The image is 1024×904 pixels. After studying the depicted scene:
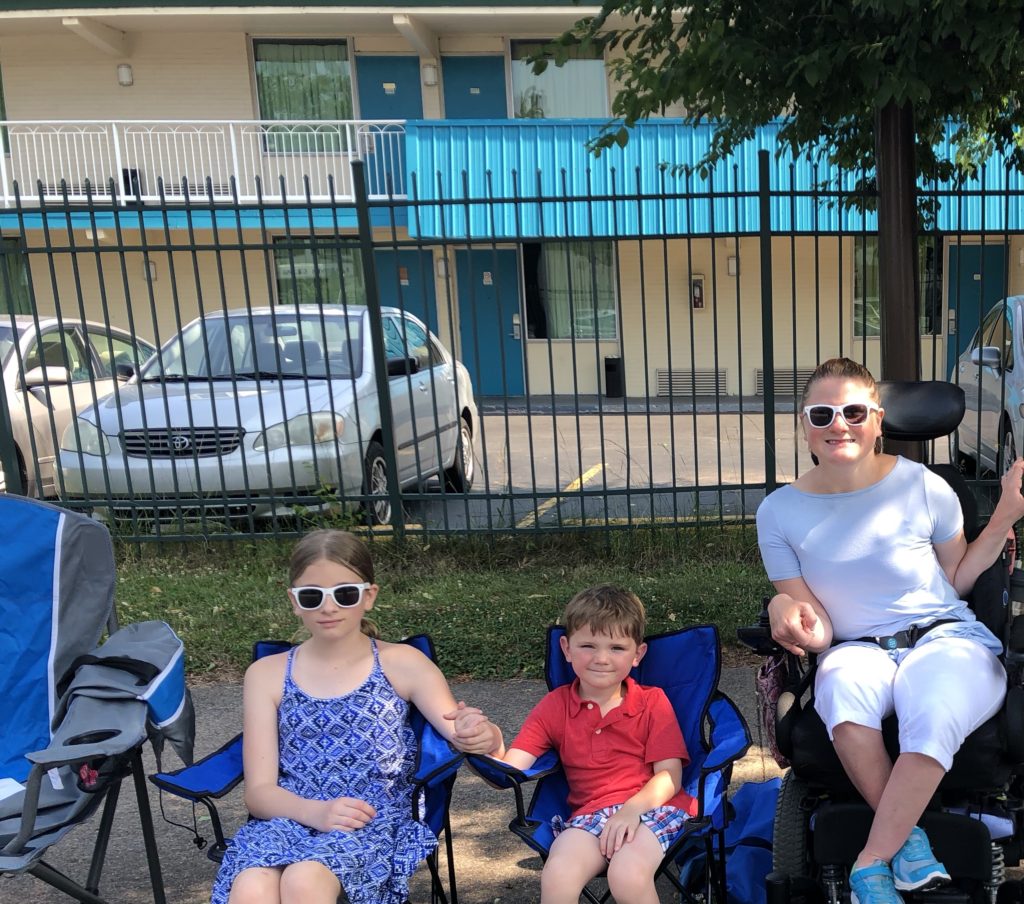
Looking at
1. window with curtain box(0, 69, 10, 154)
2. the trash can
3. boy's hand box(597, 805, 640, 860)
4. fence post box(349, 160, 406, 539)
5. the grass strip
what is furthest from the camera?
the trash can

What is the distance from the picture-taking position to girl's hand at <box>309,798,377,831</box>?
8.18 feet

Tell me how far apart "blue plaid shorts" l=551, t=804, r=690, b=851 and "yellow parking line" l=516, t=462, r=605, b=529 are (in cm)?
309

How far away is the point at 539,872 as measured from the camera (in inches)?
125

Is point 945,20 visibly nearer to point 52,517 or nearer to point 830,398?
point 830,398

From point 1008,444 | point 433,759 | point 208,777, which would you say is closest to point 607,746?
Answer: point 433,759

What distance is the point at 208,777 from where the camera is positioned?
2611mm

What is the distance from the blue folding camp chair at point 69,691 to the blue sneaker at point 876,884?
6.19 feet

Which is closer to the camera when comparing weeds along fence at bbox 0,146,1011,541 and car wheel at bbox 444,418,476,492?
weeds along fence at bbox 0,146,1011,541

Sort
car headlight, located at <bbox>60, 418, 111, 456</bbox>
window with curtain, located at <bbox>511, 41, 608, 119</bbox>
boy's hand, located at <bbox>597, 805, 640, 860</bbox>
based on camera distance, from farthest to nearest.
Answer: window with curtain, located at <bbox>511, 41, 608, 119</bbox> < car headlight, located at <bbox>60, 418, 111, 456</bbox> < boy's hand, located at <bbox>597, 805, 640, 860</bbox>

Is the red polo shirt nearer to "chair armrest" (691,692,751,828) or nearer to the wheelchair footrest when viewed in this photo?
"chair armrest" (691,692,751,828)

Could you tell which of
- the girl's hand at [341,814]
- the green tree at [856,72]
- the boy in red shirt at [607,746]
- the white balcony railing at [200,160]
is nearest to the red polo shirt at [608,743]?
the boy in red shirt at [607,746]

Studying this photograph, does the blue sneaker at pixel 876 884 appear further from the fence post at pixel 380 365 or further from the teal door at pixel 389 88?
the teal door at pixel 389 88

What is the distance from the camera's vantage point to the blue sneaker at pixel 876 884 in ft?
7.75

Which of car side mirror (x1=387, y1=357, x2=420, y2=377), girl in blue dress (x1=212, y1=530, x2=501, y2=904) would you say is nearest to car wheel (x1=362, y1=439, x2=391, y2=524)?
car side mirror (x1=387, y1=357, x2=420, y2=377)
